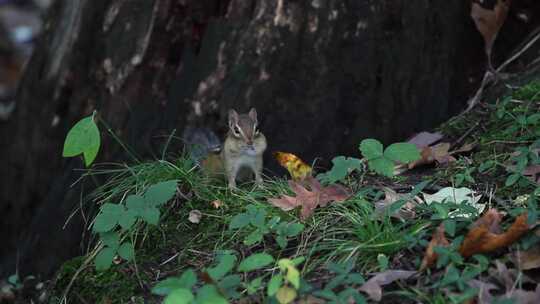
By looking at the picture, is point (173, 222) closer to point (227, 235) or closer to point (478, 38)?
point (227, 235)

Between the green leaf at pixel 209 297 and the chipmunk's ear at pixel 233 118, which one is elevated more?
the chipmunk's ear at pixel 233 118

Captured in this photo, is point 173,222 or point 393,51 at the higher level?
point 393,51

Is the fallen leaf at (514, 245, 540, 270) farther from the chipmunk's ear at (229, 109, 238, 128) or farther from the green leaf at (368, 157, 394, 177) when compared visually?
the chipmunk's ear at (229, 109, 238, 128)

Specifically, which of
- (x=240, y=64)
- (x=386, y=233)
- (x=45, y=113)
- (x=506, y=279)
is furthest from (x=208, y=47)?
(x=506, y=279)

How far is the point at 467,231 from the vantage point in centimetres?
306

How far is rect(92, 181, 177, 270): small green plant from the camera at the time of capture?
129 inches

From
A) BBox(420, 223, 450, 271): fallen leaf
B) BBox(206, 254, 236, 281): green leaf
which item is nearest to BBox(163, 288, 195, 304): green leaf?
BBox(206, 254, 236, 281): green leaf

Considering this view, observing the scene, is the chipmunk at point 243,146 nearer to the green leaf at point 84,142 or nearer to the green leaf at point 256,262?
the green leaf at point 84,142

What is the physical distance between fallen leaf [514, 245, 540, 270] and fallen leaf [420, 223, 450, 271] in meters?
0.26

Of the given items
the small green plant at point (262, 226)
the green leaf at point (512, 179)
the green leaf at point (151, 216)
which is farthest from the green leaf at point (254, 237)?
the green leaf at point (512, 179)

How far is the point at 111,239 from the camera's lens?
11.1 ft

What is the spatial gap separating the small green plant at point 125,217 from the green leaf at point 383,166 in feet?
2.71

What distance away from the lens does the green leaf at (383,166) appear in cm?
332

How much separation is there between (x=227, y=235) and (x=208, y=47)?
5.01 ft
